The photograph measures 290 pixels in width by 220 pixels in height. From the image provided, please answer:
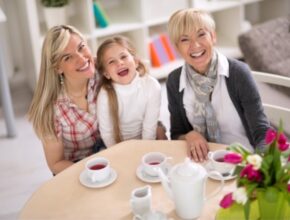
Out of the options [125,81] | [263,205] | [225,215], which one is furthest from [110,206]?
[125,81]

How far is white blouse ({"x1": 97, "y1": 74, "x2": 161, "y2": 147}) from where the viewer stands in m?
1.93

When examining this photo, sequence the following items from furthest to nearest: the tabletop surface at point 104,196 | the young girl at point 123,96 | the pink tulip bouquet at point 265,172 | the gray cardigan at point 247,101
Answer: the young girl at point 123,96
the gray cardigan at point 247,101
the tabletop surface at point 104,196
the pink tulip bouquet at point 265,172

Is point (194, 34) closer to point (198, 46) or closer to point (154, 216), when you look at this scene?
point (198, 46)

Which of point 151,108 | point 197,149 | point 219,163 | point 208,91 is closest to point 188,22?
point 208,91

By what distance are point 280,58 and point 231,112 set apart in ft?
3.56

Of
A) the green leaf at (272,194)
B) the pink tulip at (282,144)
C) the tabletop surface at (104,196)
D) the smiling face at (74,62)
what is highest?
the smiling face at (74,62)

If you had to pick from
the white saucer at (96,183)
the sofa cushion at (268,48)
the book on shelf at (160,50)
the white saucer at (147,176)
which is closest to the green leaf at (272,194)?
the white saucer at (147,176)

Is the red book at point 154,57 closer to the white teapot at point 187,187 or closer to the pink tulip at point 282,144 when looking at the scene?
the white teapot at point 187,187

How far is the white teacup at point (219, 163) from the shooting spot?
146cm

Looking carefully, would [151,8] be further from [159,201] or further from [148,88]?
[159,201]

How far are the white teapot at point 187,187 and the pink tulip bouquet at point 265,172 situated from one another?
14 centimetres

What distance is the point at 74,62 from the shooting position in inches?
74.1

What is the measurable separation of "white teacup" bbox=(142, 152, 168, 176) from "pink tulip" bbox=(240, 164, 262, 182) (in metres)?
0.44

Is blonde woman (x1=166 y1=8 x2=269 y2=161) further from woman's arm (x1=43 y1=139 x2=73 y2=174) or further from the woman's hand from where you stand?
woman's arm (x1=43 y1=139 x2=73 y2=174)
